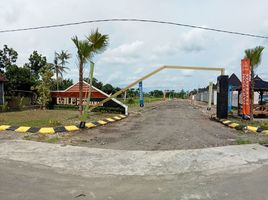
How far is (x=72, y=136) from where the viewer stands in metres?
11.0

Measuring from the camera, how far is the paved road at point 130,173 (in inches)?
206

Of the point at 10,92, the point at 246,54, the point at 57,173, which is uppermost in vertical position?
the point at 246,54

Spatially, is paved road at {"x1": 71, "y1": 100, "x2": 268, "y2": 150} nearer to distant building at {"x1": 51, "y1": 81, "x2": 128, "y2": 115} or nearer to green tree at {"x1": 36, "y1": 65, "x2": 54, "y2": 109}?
distant building at {"x1": 51, "y1": 81, "x2": 128, "y2": 115}

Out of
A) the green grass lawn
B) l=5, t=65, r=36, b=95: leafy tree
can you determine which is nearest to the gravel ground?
the green grass lawn

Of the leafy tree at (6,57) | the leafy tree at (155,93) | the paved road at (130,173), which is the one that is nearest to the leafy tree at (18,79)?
the leafy tree at (6,57)

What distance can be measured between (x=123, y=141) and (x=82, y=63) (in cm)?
589

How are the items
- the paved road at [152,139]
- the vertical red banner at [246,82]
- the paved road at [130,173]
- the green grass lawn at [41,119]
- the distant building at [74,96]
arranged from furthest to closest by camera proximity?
the distant building at [74,96], the vertical red banner at [246,82], the green grass lawn at [41,119], the paved road at [152,139], the paved road at [130,173]

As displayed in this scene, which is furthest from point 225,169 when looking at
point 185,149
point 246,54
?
point 246,54

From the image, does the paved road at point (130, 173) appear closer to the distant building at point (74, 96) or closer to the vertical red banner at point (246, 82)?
the vertical red banner at point (246, 82)

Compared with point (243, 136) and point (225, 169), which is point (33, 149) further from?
point (243, 136)

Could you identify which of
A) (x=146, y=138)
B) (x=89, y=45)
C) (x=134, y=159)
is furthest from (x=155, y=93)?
(x=134, y=159)

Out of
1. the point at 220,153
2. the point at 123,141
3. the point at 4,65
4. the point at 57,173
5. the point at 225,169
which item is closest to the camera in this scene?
the point at 57,173

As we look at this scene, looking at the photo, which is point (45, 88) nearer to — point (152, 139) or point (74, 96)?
point (74, 96)

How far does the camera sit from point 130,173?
6.69 m
